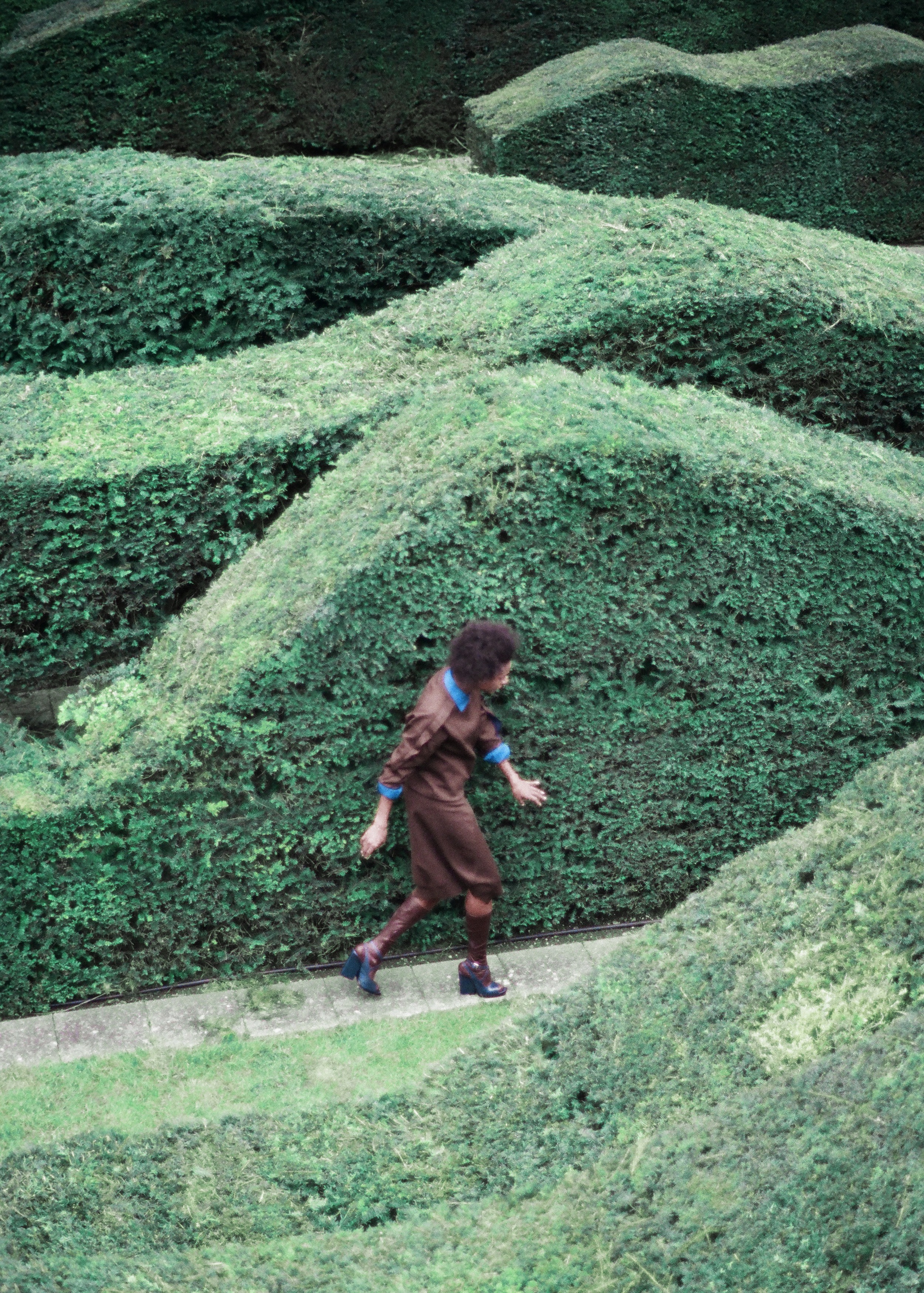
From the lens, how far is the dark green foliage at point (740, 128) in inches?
547

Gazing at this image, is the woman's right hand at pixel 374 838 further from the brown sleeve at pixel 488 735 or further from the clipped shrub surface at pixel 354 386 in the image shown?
the clipped shrub surface at pixel 354 386

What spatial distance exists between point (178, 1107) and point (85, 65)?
44.5 feet

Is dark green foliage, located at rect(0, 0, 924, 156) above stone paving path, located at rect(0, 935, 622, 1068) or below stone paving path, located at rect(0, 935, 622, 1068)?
above

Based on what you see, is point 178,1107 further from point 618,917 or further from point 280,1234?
point 618,917

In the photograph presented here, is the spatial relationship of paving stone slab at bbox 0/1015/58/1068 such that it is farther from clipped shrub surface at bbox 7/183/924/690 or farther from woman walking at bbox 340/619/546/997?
clipped shrub surface at bbox 7/183/924/690

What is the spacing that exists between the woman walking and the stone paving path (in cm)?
11

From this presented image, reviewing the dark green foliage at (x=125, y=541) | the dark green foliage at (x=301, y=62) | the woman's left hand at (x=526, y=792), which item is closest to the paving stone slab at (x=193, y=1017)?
the woman's left hand at (x=526, y=792)

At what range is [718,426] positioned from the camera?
21.5 feet

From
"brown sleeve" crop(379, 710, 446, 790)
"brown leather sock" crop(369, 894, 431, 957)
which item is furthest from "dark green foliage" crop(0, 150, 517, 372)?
"brown leather sock" crop(369, 894, 431, 957)

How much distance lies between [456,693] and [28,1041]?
2.48 m

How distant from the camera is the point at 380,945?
602cm

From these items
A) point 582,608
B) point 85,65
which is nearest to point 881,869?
point 582,608

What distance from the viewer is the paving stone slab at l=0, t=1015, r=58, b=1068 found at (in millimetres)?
5711

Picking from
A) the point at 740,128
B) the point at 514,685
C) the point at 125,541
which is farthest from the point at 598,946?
the point at 740,128
